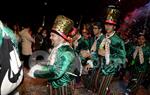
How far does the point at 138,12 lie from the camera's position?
20000mm

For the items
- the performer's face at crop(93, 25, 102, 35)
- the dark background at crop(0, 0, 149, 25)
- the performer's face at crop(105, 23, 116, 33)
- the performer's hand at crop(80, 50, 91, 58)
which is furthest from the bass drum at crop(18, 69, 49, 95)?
the dark background at crop(0, 0, 149, 25)

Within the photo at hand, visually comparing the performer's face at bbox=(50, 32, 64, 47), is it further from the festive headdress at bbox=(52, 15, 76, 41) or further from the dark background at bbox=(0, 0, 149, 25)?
the dark background at bbox=(0, 0, 149, 25)

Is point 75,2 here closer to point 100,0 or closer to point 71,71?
point 100,0

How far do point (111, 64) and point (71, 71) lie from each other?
255cm

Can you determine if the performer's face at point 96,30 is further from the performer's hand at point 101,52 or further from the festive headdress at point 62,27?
the festive headdress at point 62,27

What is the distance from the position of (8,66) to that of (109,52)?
4770 millimetres

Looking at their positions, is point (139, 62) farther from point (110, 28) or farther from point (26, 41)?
point (26, 41)

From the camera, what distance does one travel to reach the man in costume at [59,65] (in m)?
5.15

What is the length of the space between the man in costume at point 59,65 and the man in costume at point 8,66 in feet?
6.27

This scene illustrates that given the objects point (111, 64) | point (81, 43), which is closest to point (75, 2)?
point (81, 43)

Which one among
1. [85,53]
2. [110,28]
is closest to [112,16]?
[110,28]

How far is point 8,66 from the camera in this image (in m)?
3.00

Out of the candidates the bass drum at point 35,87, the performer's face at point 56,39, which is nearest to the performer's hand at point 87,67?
the bass drum at point 35,87

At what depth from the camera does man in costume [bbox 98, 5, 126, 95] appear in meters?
7.59
